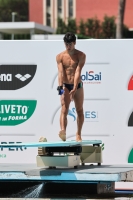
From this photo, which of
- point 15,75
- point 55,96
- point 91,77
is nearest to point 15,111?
point 15,75

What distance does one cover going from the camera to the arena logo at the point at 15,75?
11367 millimetres

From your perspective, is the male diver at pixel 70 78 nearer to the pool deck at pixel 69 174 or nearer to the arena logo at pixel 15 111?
the pool deck at pixel 69 174

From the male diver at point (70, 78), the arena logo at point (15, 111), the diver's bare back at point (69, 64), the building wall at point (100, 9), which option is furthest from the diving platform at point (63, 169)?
the building wall at point (100, 9)

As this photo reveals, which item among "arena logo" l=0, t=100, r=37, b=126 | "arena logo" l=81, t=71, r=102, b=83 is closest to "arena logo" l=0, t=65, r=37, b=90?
"arena logo" l=0, t=100, r=37, b=126

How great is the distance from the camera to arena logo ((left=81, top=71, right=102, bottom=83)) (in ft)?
36.7

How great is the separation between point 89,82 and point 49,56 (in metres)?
0.87

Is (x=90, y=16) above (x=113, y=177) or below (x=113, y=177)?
above

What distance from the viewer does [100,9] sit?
3046 inches

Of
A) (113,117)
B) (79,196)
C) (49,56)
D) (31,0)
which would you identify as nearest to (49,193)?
(79,196)

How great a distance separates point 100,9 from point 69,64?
223ft

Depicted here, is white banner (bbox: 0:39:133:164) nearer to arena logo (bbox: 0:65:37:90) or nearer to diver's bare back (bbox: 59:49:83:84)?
arena logo (bbox: 0:65:37:90)

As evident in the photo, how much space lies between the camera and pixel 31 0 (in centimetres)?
8169

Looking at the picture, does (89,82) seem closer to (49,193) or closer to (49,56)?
(49,56)

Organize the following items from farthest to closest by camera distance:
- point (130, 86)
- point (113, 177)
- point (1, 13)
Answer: point (1, 13) < point (130, 86) < point (113, 177)
